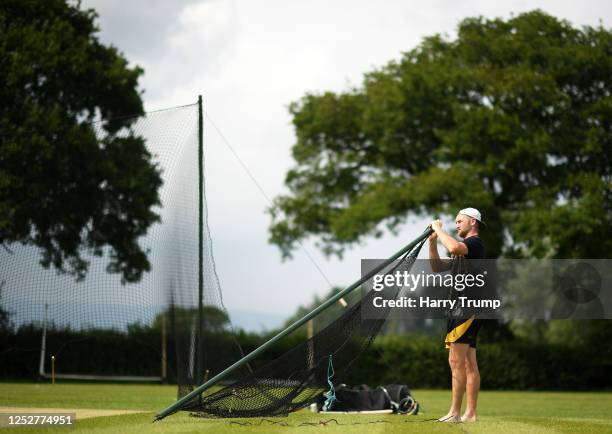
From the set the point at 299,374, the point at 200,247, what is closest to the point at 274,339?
the point at 299,374

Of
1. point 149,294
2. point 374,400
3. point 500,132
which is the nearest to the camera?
point 374,400

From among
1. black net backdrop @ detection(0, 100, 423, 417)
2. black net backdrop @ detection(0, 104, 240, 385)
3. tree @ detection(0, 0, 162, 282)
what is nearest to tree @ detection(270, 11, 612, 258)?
tree @ detection(0, 0, 162, 282)

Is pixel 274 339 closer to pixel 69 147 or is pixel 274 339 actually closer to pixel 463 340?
pixel 463 340

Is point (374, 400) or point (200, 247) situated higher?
point (200, 247)

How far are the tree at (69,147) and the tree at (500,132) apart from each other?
8701 mm

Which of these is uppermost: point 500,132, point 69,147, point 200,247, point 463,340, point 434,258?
point 500,132

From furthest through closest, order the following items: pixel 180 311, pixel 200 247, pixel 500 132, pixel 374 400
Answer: pixel 500 132 < pixel 180 311 < pixel 200 247 < pixel 374 400

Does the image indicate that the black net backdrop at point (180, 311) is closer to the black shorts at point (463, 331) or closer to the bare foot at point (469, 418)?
the black shorts at point (463, 331)

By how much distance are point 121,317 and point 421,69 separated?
57.7 feet

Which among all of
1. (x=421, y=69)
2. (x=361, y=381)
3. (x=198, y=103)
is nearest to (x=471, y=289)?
(x=198, y=103)

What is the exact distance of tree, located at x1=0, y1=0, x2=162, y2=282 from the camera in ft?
57.1

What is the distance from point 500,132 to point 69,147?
13573 mm

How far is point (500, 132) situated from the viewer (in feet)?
88.9

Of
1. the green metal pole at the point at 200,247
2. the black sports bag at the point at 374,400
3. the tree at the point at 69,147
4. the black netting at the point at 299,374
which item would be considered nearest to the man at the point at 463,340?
the black netting at the point at 299,374
